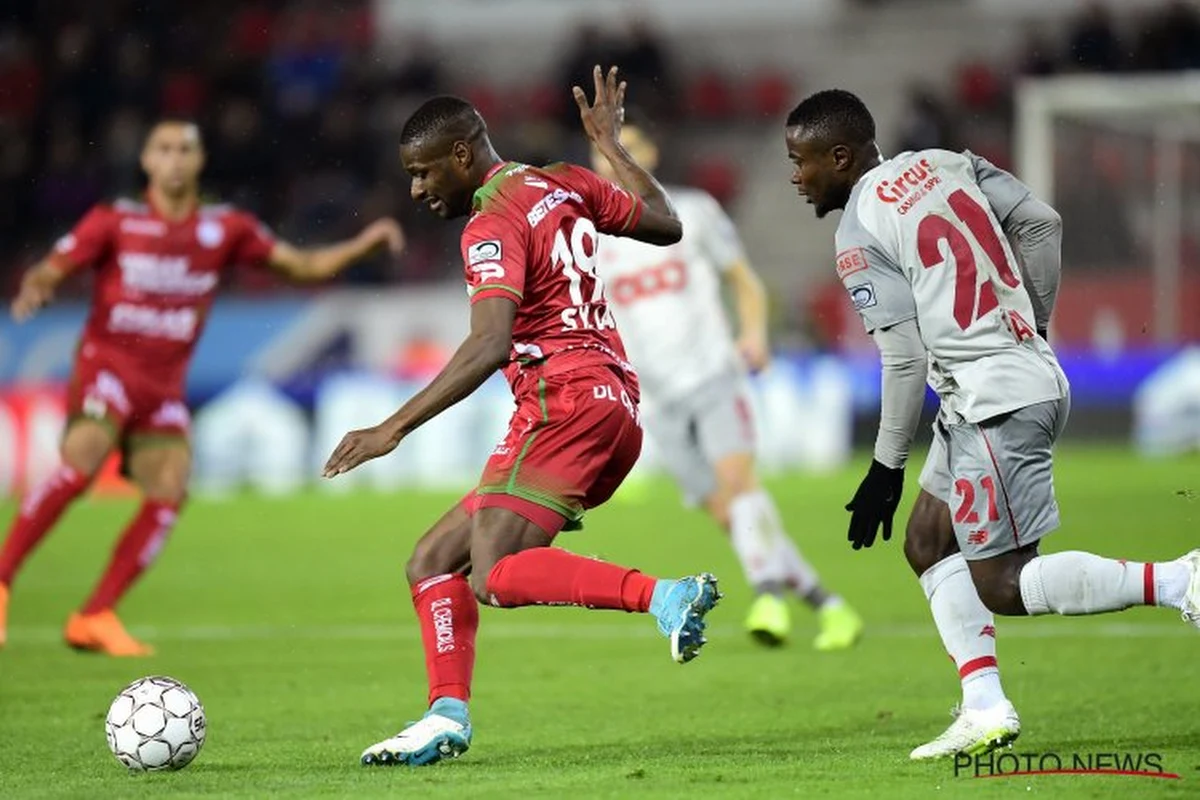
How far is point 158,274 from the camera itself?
9.60 m

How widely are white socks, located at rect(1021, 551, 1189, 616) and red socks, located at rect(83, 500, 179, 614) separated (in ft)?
16.5

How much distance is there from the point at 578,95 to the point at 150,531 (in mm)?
4090

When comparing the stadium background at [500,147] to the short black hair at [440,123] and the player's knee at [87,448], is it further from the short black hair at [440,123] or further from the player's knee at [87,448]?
the short black hair at [440,123]

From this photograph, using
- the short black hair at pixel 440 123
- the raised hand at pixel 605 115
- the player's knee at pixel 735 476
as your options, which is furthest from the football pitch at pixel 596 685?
the raised hand at pixel 605 115

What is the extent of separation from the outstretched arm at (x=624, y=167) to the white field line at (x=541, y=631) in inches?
142

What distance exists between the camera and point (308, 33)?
86.1ft

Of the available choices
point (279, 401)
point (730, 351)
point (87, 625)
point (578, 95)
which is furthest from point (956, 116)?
point (578, 95)

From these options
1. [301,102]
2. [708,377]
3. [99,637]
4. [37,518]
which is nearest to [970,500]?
[708,377]

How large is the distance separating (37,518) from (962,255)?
17.2 ft

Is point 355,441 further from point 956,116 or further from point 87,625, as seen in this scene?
point 956,116

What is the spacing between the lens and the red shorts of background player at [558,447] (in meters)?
5.84

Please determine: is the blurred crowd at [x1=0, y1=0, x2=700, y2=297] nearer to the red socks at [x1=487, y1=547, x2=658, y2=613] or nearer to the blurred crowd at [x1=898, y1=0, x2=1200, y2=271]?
the blurred crowd at [x1=898, y1=0, x2=1200, y2=271]

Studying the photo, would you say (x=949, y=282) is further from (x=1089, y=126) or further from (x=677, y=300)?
(x=1089, y=126)

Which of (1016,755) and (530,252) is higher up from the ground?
(530,252)
